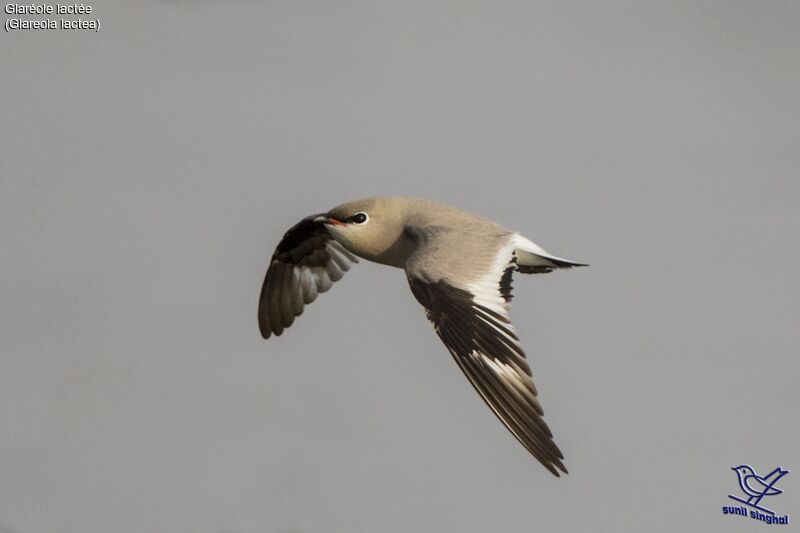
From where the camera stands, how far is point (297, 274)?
16250 millimetres

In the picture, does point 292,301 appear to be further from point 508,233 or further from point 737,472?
point 737,472

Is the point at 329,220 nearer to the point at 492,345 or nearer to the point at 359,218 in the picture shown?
the point at 359,218

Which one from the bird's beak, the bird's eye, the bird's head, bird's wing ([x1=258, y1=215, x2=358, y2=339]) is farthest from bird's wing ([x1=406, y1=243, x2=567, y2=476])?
bird's wing ([x1=258, y1=215, x2=358, y2=339])

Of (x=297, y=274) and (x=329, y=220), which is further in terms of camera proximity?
(x=297, y=274)

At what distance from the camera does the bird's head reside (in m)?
14.0

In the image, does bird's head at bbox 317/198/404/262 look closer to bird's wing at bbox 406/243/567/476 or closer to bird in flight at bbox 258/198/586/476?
bird in flight at bbox 258/198/586/476

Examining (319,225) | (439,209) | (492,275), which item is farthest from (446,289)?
(319,225)

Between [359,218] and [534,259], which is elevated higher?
[359,218]

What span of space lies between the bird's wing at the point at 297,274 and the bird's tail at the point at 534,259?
2.84 m

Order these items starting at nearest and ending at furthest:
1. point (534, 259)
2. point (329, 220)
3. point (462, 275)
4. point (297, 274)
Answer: point (462, 275)
point (534, 259)
point (329, 220)
point (297, 274)

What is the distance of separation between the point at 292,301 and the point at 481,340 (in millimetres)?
4470

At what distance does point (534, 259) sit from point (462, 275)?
1287 mm

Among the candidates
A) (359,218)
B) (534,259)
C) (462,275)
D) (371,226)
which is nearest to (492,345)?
(462,275)

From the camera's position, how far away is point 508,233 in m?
13.5
